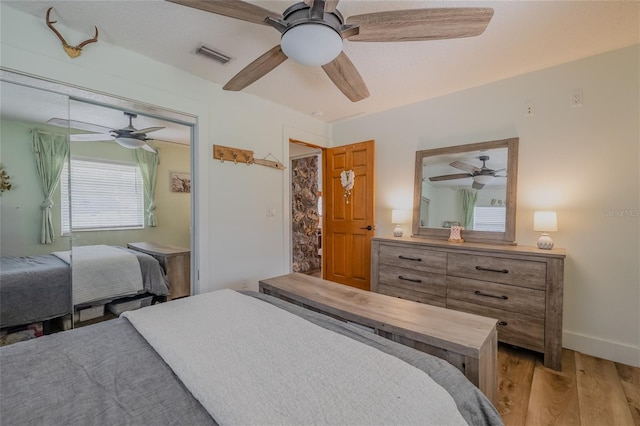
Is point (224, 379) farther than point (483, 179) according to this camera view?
No

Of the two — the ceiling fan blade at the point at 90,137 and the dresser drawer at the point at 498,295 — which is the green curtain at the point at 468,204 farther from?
the ceiling fan blade at the point at 90,137

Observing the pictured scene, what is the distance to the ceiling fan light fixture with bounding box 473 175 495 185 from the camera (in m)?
2.79

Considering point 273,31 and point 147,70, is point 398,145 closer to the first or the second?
point 273,31

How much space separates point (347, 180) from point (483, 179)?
1.60 meters

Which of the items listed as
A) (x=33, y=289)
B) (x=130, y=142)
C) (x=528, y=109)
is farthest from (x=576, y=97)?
(x=33, y=289)

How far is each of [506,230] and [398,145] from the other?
5.03 feet

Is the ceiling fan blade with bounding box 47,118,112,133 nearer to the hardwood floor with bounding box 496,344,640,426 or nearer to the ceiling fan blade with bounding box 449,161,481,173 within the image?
the ceiling fan blade with bounding box 449,161,481,173

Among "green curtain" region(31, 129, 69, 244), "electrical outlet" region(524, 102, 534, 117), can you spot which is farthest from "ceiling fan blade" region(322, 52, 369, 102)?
"green curtain" region(31, 129, 69, 244)

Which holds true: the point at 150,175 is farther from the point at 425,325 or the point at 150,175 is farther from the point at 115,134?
the point at 425,325

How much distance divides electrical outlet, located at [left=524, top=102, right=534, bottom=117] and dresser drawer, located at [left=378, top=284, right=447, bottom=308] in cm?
190

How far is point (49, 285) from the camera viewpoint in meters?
2.02

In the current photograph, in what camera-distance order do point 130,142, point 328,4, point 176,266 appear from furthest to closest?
point 176,266 < point 130,142 < point 328,4

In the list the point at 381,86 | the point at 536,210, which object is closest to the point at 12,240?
the point at 381,86

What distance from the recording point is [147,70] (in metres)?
2.37
